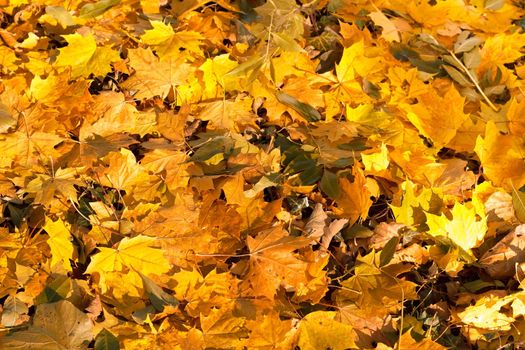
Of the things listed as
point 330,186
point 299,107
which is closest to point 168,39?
point 299,107

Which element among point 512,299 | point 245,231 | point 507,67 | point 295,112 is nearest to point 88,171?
point 245,231

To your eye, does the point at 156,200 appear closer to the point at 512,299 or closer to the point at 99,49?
the point at 99,49

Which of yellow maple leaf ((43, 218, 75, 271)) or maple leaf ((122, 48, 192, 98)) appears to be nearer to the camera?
yellow maple leaf ((43, 218, 75, 271))

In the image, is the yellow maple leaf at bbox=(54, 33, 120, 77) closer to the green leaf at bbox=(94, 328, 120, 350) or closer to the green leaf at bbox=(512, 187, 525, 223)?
the green leaf at bbox=(94, 328, 120, 350)

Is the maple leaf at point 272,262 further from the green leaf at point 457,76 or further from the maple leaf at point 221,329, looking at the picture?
the green leaf at point 457,76

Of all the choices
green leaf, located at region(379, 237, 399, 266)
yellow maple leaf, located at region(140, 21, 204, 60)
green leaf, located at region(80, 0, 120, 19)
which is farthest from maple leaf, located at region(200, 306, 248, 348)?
green leaf, located at region(80, 0, 120, 19)

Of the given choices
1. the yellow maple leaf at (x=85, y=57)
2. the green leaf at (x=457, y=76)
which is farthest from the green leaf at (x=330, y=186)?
the yellow maple leaf at (x=85, y=57)
